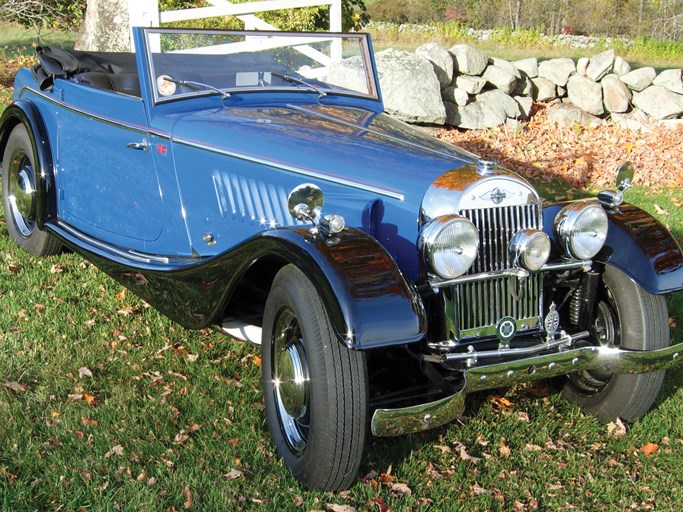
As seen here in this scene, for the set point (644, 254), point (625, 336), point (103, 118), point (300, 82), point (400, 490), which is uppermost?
point (300, 82)

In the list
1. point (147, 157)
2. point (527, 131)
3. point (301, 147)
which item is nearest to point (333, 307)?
point (301, 147)

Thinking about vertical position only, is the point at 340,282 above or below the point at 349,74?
below

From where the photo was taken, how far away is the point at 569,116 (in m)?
10.5

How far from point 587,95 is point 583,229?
790cm

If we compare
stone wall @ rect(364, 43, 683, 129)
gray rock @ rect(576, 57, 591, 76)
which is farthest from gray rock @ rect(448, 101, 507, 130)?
gray rock @ rect(576, 57, 591, 76)

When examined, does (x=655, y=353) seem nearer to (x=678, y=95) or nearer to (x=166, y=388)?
(x=166, y=388)

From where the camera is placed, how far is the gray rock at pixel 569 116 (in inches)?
411

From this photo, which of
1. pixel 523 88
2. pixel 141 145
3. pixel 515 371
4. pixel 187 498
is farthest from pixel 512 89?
pixel 187 498

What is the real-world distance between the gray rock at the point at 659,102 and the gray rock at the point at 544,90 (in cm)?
107

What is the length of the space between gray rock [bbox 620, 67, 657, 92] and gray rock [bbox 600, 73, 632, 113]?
20cm

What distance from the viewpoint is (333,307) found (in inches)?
113

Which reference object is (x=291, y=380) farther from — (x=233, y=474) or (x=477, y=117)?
(x=477, y=117)

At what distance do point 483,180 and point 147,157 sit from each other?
1.92 metres

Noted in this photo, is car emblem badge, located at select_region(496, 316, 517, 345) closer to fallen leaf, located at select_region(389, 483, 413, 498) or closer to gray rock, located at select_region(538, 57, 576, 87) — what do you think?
fallen leaf, located at select_region(389, 483, 413, 498)
